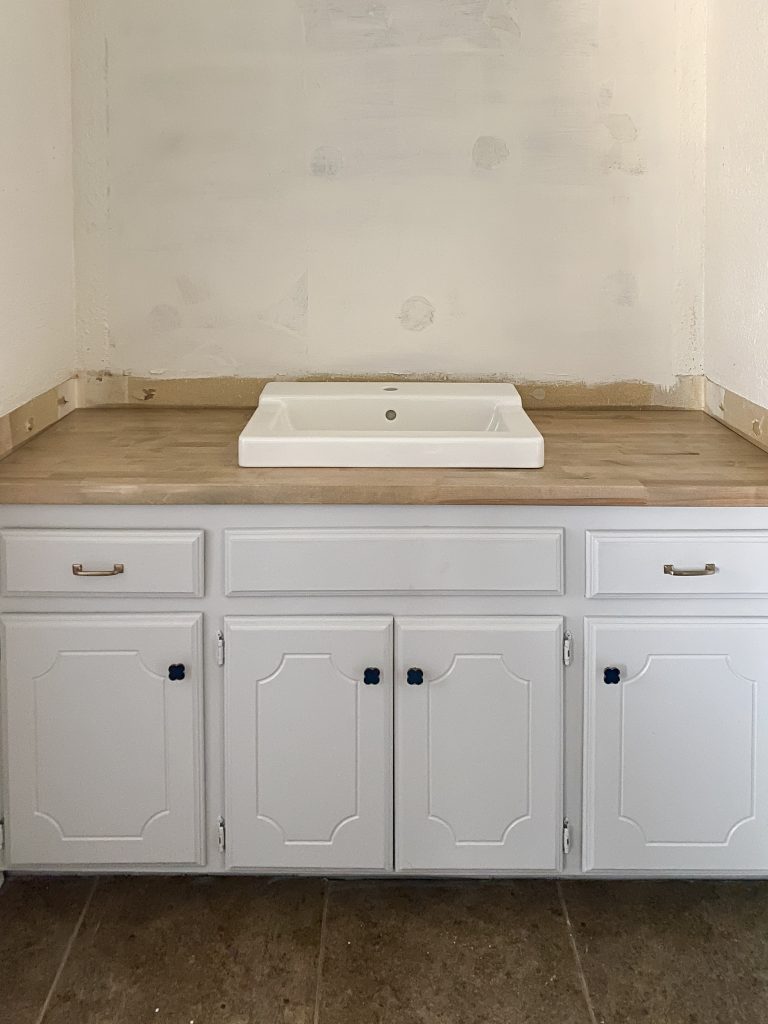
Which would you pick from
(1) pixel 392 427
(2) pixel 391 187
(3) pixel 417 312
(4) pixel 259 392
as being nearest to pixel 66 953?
(1) pixel 392 427

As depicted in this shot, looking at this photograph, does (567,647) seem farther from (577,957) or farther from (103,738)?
(103,738)

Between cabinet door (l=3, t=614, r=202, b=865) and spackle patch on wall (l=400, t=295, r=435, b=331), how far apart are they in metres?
1.03

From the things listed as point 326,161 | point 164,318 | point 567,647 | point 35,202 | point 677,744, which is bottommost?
point 677,744

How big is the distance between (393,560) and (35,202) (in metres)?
1.12

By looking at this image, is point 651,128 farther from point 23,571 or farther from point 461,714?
point 23,571

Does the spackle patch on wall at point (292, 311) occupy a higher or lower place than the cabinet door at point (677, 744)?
higher

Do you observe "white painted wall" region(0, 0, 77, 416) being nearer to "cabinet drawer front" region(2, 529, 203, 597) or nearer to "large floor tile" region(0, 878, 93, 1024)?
"cabinet drawer front" region(2, 529, 203, 597)

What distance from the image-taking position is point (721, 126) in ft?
8.34

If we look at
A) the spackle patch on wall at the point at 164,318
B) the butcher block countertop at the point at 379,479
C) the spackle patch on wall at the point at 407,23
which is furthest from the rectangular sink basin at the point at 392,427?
the spackle patch on wall at the point at 407,23

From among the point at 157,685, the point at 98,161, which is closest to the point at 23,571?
the point at 157,685

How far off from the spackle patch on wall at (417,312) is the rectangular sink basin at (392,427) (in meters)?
0.19

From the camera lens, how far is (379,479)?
200 cm

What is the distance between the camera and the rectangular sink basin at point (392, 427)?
2.06 meters

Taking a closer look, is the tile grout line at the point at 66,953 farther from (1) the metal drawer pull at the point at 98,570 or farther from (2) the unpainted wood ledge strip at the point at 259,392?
(2) the unpainted wood ledge strip at the point at 259,392
